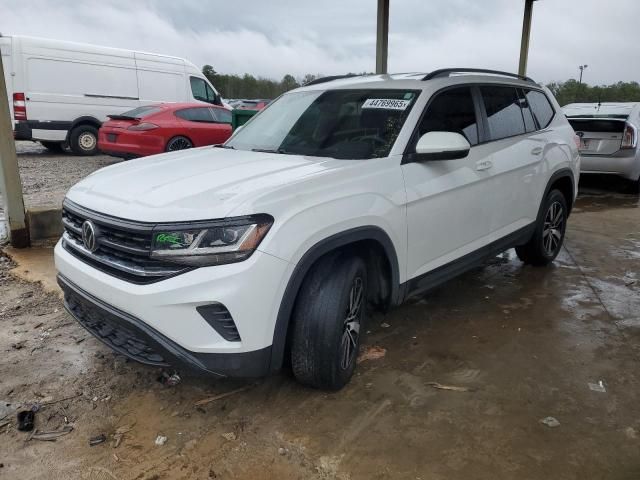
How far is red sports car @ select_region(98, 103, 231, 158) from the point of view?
10422 mm

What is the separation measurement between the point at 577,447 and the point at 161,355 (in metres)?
1.99

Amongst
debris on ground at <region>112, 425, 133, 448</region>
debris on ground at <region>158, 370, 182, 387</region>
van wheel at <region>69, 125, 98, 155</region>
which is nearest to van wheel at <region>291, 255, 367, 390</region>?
debris on ground at <region>158, 370, 182, 387</region>

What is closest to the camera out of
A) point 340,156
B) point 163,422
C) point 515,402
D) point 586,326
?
point 163,422

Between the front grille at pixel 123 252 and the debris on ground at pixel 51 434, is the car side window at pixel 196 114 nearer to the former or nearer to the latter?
the front grille at pixel 123 252

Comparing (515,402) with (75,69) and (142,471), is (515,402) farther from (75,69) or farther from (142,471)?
(75,69)

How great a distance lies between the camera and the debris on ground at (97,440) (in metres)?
2.54

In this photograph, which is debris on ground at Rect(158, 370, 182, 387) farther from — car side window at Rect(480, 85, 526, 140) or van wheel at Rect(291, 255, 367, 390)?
car side window at Rect(480, 85, 526, 140)

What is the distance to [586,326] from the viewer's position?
3.89 metres

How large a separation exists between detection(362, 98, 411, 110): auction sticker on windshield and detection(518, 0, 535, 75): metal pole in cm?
770

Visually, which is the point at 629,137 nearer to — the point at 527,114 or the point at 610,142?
the point at 610,142

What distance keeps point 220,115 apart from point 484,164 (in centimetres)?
903

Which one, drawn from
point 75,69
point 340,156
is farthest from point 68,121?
point 340,156

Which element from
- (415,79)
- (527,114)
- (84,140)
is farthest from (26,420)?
(84,140)

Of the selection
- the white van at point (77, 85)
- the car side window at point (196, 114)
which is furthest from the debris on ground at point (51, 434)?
the white van at point (77, 85)
